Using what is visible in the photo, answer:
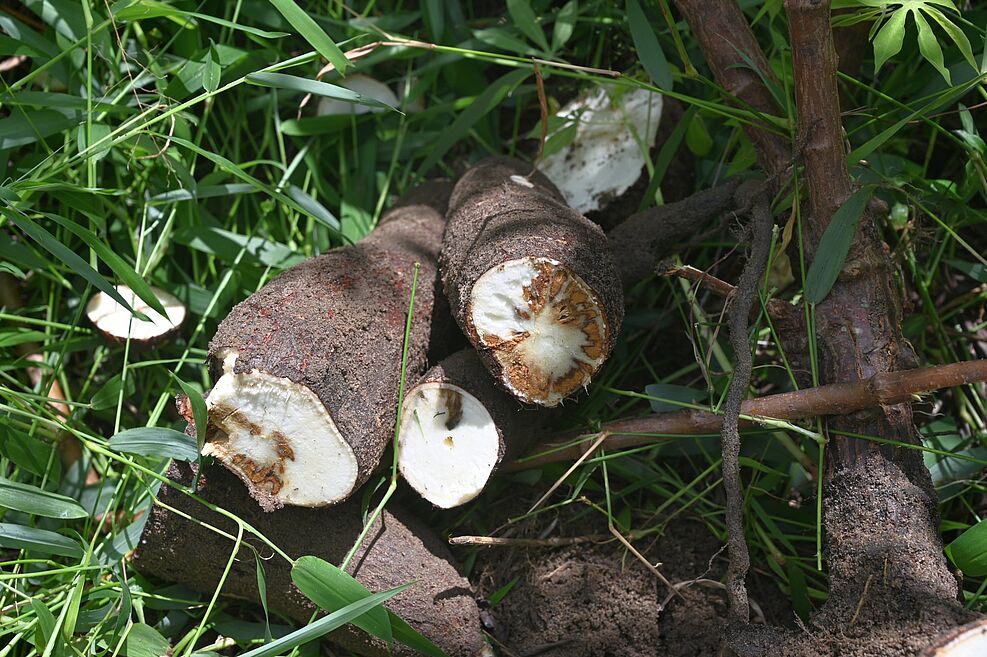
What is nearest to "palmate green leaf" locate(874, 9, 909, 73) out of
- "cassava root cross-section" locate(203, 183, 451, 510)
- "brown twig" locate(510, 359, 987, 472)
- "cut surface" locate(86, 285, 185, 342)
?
"brown twig" locate(510, 359, 987, 472)

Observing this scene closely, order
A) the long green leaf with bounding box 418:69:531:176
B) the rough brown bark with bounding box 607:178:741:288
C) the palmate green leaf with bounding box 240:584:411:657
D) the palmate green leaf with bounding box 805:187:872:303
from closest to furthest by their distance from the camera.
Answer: the palmate green leaf with bounding box 240:584:411:657, the palmate green leaf with bounding box 805:187:872:303, the rough brown bark with bounding box 607:178:741:288, the long green leaf with bounding box 418:69:531:176

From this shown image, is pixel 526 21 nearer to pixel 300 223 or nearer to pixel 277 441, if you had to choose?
pixel 300 223

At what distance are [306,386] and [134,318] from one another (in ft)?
2.12

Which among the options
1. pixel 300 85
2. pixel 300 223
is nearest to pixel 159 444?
pixel 300 85

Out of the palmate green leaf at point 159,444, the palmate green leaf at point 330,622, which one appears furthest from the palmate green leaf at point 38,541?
the palmate green leaf at point 330,622

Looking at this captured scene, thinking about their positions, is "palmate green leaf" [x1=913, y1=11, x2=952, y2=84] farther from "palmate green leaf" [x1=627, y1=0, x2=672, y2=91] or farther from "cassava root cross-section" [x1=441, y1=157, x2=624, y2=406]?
"cassava root cross-section" [x1=441, y1=157, x2=624, y2=406]

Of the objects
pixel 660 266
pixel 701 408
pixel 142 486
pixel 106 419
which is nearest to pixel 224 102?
pixel 106 419

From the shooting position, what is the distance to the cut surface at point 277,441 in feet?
4.29

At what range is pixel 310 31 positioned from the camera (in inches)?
56.4

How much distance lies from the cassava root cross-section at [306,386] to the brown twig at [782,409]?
1.09 feet

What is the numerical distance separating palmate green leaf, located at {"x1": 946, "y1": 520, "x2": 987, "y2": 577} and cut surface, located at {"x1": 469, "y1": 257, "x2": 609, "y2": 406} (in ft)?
2.01

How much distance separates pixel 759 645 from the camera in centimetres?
124

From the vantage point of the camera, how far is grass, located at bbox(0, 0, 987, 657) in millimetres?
1488

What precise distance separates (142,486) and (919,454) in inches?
56.8
